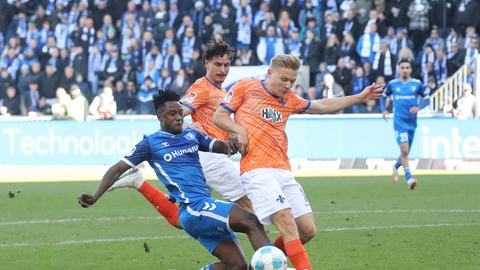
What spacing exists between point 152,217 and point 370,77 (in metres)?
15.1

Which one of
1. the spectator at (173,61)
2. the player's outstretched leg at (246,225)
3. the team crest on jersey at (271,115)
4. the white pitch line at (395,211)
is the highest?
the team crest on jersey at (271,115)

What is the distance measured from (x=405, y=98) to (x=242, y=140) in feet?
40.6

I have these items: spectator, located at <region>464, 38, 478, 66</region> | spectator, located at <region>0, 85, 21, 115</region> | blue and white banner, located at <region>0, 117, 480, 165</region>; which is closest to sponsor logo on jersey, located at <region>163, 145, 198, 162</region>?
blue and white banner, located at <region>0, 117, 480, 165</region>

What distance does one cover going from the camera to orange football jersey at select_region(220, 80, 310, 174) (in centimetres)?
943

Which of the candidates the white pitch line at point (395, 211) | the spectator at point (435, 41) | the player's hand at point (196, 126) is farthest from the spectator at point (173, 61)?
the player's hand at point (196, 126)

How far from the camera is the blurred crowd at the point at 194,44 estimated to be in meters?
29.6

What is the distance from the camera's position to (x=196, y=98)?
11555mm

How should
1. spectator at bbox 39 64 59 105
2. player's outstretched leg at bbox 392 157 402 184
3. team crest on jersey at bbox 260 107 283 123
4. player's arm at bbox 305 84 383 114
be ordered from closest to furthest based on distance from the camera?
team crest on jersey at bbox 260 107 283 123
player's arm at bbox 305 84 383 114
player's outstretched leg at bbox 392 157 402 184
spectator at bbox 39 64 59 105

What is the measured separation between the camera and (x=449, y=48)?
2995 cm

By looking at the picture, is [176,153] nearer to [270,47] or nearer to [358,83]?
[358,83]

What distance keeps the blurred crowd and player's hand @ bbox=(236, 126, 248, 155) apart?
18.8 meters

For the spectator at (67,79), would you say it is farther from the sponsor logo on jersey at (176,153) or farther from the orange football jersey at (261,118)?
the sponsor logo on jersey at (176,153)

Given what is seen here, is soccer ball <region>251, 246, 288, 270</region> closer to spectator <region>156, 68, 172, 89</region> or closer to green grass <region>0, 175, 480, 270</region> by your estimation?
green grass <region>0, 175, 480, 270</region>

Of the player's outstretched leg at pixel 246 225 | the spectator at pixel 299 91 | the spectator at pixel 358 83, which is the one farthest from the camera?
the spectator at pixel 358 83
